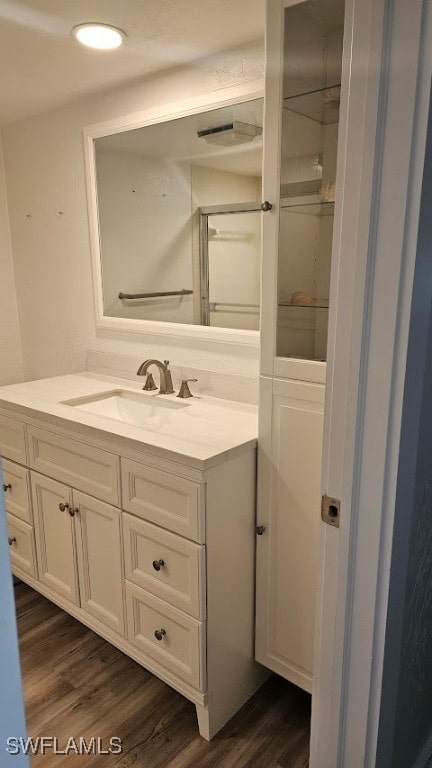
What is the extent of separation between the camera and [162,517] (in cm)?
156

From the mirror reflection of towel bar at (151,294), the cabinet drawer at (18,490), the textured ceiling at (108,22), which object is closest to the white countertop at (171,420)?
the cabinet drawer at (18,490)

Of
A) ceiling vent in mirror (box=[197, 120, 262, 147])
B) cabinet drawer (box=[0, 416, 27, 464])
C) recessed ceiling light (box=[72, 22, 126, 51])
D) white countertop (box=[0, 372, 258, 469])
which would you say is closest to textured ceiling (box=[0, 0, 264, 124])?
recessed ceiling light (box=[72, 22, 126, 51])

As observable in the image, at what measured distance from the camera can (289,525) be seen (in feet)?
5.10

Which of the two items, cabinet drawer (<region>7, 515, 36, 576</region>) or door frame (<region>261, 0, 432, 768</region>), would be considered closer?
door frame (<region>261, 0, 432, 768</region>)

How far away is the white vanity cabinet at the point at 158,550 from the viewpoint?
1.50 meters

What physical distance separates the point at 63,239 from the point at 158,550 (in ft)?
5.33

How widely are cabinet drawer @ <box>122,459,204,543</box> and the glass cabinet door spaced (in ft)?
1.60

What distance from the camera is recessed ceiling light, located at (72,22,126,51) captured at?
5.21 ft

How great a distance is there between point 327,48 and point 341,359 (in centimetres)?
90

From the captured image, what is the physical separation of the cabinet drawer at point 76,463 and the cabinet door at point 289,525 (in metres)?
0.50

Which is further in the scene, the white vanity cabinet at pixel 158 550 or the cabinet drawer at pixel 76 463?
the cabinet drawer at pixel 76 463

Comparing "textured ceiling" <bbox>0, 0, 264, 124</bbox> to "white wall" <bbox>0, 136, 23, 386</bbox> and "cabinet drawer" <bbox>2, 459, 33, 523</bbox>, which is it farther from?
"cabinet drawer" <bbox>2, 459, 33, 523</bbox>

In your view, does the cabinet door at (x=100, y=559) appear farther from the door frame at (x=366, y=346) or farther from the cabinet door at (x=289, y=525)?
the door frame at (x=366, y=346)

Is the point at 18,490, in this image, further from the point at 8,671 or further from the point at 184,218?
the point at 8,671
